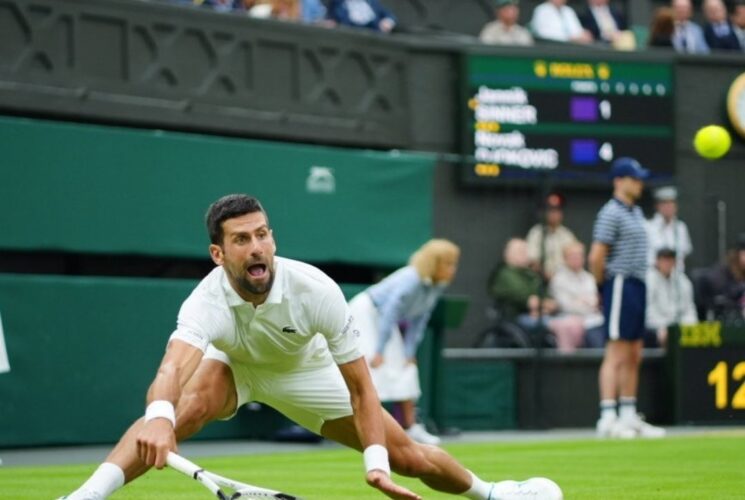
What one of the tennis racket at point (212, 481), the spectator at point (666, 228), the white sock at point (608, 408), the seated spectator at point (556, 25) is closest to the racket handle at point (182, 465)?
the tennis racket at point (212, 481)

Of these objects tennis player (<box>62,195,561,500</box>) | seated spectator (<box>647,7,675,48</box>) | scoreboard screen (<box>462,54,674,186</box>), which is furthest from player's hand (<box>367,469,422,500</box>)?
seated spectator (<box>647,7,675,48</box>)

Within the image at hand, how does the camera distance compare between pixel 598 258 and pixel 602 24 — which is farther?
pixel 602 24

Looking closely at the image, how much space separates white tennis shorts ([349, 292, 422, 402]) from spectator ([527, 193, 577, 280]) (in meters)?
2.94

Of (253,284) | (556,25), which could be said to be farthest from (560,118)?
(253,284)

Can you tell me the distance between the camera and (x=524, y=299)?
673 inches

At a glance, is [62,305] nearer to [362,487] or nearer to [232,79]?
[232,79]

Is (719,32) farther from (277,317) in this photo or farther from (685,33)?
(277,317)

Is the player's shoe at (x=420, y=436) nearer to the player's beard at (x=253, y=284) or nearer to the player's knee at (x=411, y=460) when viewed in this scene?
the player's knee at (x=411, y=460)

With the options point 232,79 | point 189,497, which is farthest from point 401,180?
point 189,497

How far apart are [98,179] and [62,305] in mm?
1201

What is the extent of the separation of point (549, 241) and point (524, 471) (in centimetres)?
687

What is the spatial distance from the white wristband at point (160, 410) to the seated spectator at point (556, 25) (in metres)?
13.8

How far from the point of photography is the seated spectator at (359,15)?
17719 millimetres

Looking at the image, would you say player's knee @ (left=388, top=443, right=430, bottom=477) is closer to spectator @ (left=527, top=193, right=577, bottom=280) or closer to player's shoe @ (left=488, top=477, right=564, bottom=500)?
player's shoe @ (left=488, top=477, right=564, bottom=500)
